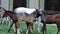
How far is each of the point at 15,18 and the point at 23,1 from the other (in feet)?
19.6

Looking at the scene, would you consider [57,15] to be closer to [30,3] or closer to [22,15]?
[22,15]

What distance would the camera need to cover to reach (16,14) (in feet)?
36.8

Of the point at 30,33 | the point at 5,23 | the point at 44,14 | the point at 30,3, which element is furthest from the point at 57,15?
the point at 30,3

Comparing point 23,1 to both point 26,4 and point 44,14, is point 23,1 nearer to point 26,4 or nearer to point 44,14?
point 26,4

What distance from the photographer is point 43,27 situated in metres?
11.1

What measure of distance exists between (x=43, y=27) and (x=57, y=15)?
807mm

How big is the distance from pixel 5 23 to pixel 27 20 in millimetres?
3885

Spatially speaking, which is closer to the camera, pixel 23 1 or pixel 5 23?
pixel 5 23

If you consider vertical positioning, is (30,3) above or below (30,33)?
above

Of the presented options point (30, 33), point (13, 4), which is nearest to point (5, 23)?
point (13, 4)

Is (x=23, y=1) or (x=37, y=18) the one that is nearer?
(x=37, y=18)

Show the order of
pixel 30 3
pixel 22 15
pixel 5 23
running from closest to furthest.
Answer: pixel 22 15 < pixel 5 23 < pixel 30 3

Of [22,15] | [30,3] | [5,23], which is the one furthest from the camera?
[30,3]

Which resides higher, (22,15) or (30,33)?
(22,15)
